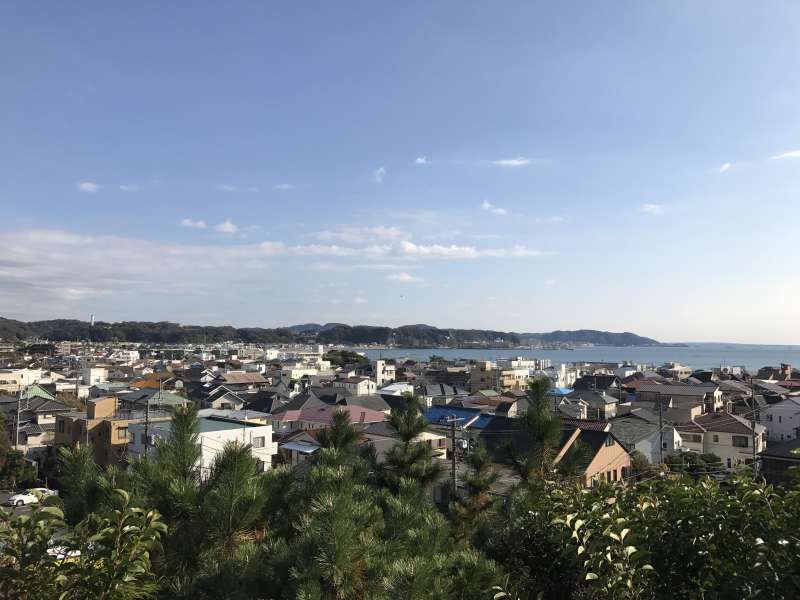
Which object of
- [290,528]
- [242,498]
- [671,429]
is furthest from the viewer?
[671,429]

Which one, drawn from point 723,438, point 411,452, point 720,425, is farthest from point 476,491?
point 720,425

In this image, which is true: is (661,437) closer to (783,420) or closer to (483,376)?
(783,420)

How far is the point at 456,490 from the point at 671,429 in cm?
2096

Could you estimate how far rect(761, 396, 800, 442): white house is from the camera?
28938 mm

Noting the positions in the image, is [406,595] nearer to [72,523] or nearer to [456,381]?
[72,523]

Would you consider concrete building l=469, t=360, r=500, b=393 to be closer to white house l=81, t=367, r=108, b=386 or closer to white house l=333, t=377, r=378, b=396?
white house l=333, t=377, r=378, b=396

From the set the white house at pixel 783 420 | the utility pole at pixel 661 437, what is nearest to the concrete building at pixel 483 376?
the white house at pixel 783 420

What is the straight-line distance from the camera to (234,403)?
125 feet

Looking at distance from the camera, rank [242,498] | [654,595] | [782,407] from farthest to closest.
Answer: [782,407], [242,498], [654,595]

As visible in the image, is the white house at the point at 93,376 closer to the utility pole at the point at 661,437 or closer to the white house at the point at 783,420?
the utility pole at the point at 661,437

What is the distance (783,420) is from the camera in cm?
2956

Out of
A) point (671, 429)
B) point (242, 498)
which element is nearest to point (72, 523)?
point (242, 498)

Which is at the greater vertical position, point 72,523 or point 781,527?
point 781,527

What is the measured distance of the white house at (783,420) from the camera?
28938 millimetres
